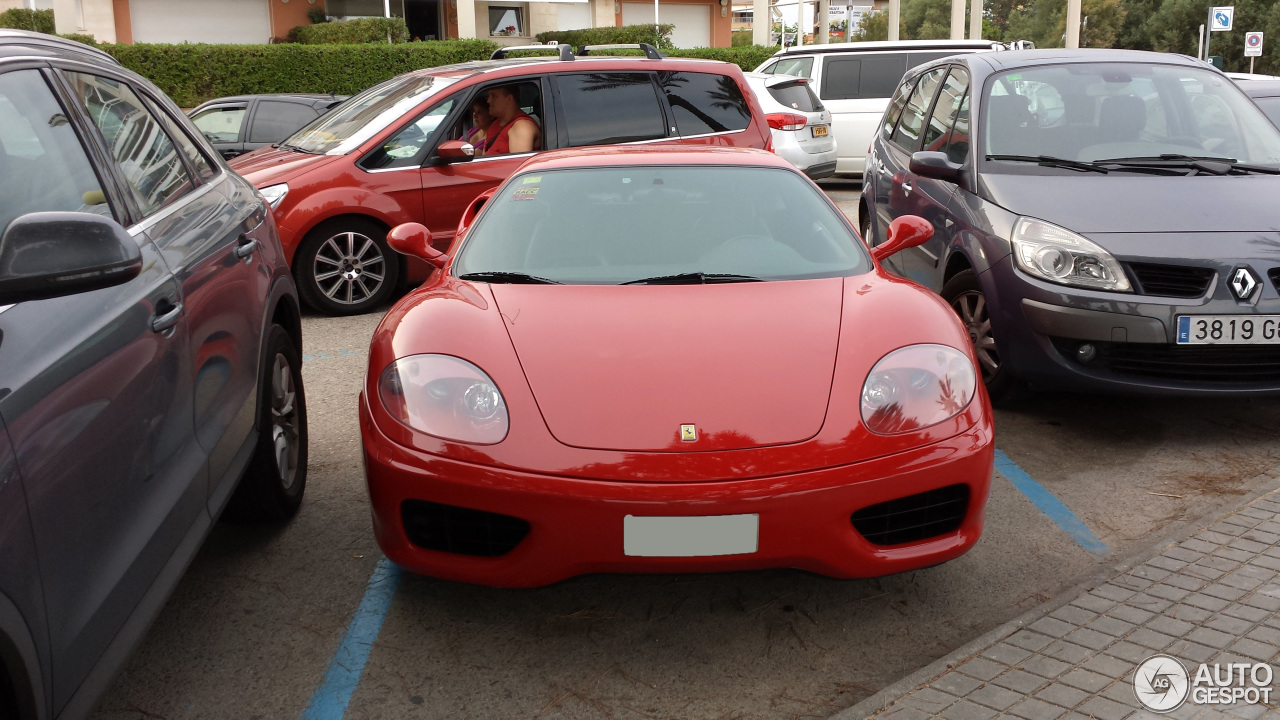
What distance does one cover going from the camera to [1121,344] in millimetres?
4602

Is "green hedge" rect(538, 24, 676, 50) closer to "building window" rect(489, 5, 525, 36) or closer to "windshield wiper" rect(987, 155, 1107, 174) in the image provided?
"building window" rect(489, 5, 525, 36)

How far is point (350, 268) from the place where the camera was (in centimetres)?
746

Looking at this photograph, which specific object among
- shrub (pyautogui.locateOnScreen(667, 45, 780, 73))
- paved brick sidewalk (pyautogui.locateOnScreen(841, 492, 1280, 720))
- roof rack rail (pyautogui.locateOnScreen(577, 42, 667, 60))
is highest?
shrub (pyautogui.locateOnScreen(667, 45, 780, 73))

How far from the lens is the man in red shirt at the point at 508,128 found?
25.3 feet

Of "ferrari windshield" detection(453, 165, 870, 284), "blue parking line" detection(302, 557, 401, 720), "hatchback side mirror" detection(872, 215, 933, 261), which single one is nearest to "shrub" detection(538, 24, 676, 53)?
"ferrari windshield" detection(453, 165, 870, 284)

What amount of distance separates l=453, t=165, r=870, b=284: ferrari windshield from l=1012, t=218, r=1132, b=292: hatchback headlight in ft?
3.63

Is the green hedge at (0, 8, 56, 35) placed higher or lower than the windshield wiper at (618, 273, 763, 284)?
higher

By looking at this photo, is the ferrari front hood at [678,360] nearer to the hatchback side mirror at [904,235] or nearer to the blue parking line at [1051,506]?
the hatchback side mirror at [904,235]

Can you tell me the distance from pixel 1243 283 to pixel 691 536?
2966mm

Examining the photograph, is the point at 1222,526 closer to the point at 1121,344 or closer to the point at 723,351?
the point at 1121,344

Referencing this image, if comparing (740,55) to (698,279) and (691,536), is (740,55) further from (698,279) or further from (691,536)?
(691,536)

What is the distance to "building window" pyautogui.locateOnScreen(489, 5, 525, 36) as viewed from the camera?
3847 centimetres

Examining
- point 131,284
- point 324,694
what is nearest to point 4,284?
point 131,284

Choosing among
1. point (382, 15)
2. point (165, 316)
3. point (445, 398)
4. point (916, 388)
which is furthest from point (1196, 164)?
point (382, 15)
